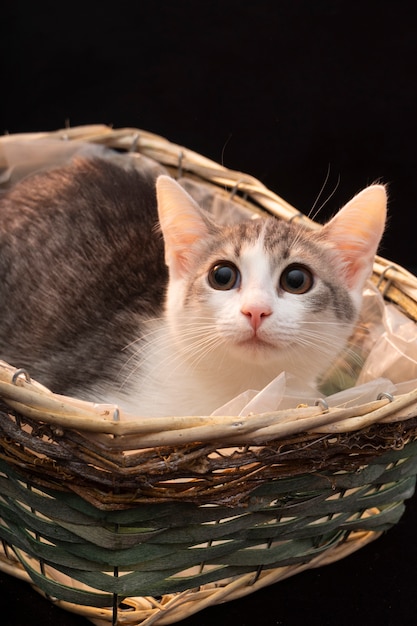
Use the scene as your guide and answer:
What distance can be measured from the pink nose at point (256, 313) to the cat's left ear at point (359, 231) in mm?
253

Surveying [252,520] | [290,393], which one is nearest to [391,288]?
[290,393]

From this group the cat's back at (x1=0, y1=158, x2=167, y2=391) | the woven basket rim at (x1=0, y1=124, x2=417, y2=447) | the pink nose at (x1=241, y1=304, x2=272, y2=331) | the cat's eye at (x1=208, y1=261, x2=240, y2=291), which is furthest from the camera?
the cat's back at (x1=0, y1=158, x2=167, y2=391)

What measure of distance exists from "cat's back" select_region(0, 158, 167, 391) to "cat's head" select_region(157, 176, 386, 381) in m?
0.17

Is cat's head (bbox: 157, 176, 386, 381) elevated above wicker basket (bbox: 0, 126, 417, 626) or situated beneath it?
elevated above

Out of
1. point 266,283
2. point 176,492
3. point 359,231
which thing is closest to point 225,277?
point 266,283

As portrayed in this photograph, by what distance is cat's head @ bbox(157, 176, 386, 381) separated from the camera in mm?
1143

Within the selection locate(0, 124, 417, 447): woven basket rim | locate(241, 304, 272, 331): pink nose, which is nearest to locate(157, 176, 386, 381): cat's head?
locate(241, 304, 272, 331): pink nose

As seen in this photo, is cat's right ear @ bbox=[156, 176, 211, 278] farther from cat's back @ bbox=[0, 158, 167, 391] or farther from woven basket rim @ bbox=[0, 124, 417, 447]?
woven basket rim @ bbox=[0, 124, 417, 447]

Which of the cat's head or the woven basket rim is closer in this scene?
the woven basket rim

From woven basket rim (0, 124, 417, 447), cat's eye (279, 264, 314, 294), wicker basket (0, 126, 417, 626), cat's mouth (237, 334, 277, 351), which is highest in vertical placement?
cat's eye (279, 264, 314, 294)

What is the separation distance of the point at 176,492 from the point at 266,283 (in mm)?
327

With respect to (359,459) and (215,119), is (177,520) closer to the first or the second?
(359,459)

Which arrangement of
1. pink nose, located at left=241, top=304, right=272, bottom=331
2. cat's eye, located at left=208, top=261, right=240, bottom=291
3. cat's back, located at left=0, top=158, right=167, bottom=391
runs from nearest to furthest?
pink nose, located at left=241, top=304, right=272, bottom=331 → cat's eye, located at left=208, top=261, right=240, bottom=291 → cat's back, located at left=0, top=158, right=167, bottom=391

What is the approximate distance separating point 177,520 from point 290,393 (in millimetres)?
292
